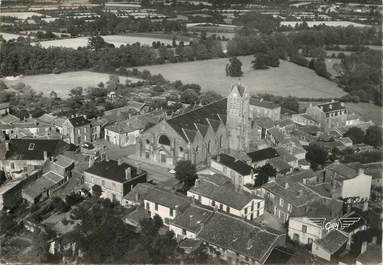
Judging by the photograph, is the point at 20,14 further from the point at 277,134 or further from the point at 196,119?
the point at 277,134

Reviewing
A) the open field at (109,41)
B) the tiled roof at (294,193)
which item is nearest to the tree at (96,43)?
the open field at (109,41)

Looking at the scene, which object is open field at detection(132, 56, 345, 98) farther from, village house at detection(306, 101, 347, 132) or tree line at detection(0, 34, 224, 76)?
village house at detection(306, 101, 347, 132)

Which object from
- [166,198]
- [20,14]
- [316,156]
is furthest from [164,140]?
[20,14]

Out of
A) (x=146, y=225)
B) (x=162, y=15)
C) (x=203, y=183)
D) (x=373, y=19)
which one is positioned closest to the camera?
(x=146, y=225)

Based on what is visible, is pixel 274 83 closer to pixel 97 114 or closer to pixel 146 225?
pixel 97 114

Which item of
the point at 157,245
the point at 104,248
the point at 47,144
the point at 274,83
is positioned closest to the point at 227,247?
the point at 157,245

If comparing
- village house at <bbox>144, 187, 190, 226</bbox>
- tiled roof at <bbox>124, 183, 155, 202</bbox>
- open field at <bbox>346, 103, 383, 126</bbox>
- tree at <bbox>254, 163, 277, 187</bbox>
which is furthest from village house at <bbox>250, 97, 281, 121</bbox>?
village house at <bbox>144, 187, 190, 226</bbox>

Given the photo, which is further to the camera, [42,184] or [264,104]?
[264,104]
